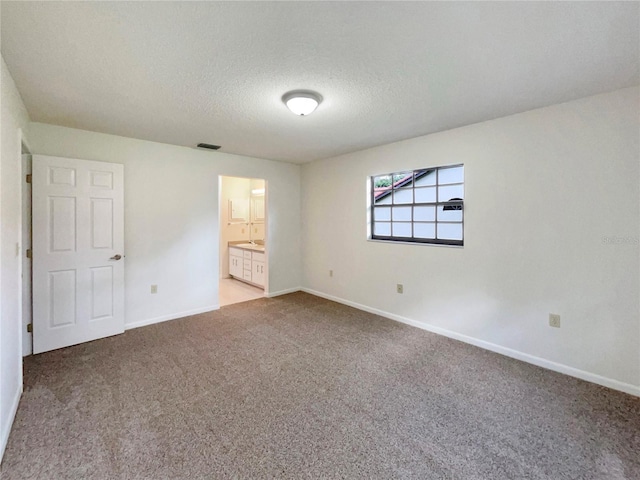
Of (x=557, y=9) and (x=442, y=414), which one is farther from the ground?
(x=557, y=9)

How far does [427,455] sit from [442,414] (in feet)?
1.41

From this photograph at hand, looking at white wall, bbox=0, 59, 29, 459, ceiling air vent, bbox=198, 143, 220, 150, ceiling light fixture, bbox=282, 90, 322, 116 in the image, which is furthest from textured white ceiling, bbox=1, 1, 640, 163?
ceiling air vent, bbox=198, 143, 220, 150

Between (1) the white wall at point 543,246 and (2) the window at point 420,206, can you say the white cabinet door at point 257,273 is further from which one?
(1) the white wall at point 543,246

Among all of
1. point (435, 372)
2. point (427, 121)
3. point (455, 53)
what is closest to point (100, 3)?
point (455, 53)

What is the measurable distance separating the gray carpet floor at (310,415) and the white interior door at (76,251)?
0.93 ft

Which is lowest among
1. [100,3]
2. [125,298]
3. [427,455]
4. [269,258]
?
[427,455]

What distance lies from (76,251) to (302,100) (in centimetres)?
293

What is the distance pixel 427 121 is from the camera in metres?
3.04

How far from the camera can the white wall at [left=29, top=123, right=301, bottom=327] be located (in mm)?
3379

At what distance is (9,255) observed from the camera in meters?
1.97

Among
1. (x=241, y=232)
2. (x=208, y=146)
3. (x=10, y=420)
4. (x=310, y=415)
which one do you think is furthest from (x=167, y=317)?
(x=241, y=232)

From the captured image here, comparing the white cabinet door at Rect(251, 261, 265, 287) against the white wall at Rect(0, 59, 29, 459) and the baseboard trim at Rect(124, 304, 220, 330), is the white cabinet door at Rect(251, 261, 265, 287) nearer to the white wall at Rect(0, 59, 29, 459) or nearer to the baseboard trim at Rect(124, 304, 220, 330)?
the baseboard trim at Rect(124, 304, 220, 330)

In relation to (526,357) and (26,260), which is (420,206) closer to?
(526,357)

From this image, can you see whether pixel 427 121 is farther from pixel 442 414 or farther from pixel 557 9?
pixel 442 414
